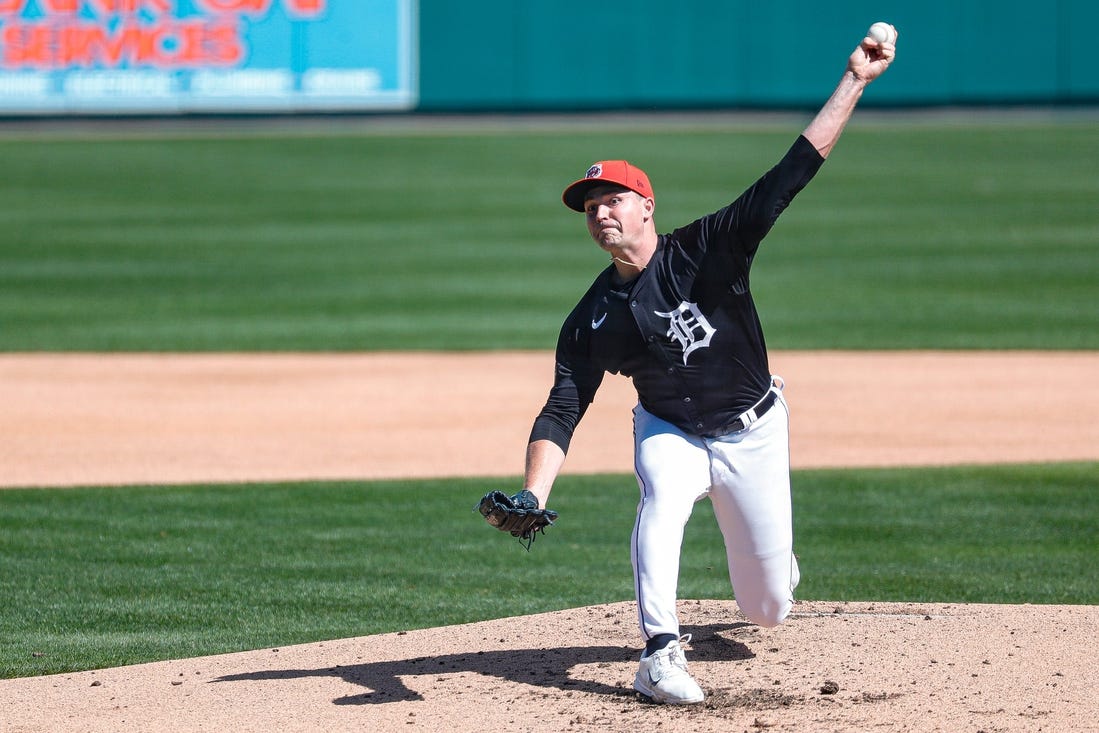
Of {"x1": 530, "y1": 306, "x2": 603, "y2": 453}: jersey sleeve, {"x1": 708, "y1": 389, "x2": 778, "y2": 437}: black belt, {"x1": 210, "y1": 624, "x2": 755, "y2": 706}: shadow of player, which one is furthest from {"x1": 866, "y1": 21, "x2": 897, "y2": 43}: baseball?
{"x1": 210, "y1": 624, "x2": 755, "y2": 706}: shadow of player

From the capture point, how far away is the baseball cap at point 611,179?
17.1ft

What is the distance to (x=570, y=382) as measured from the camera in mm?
5512

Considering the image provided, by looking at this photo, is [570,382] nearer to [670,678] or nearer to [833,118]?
[670,678]

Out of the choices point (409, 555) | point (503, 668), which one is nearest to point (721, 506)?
point (503, 668)

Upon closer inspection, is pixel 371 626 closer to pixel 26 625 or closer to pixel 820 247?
pixel 26 625

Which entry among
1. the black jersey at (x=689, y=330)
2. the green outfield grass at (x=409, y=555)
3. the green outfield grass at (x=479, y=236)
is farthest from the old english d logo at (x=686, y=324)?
the green outfield grass at (x=479, y=236)

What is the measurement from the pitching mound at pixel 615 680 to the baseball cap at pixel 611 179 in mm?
1691

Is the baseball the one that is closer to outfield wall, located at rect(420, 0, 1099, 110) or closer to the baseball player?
the baseball player

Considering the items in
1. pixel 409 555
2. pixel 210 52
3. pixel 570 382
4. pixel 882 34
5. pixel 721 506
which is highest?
pixel 210 52

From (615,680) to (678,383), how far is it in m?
1.08

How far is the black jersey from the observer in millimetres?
5258

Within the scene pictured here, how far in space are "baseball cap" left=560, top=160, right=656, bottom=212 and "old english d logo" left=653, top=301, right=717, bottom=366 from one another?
0.39 metres

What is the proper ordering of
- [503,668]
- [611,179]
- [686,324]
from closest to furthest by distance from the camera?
[611,179]
[686,324]
[503,668]

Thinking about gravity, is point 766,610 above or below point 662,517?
below
